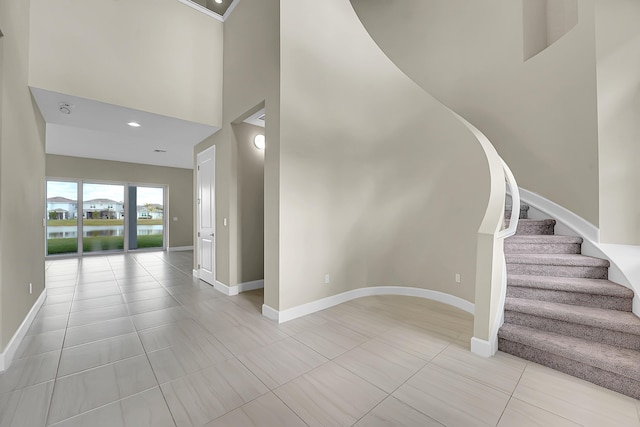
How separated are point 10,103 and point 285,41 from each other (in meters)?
2.91

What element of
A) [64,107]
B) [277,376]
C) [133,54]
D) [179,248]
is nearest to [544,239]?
[277,376]

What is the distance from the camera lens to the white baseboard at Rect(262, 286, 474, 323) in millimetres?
3260

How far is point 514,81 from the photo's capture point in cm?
425

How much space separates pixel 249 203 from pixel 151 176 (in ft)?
22.3

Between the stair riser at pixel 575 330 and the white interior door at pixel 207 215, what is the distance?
456 centimetres

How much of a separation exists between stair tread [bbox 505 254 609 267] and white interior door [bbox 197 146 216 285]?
4.70 meters

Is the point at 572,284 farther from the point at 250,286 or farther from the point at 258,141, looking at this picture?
the point at 258,141

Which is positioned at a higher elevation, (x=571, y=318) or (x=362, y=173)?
(x=362, y=173)

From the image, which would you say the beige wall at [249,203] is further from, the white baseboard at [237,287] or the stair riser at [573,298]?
the stair riser at [573,298]

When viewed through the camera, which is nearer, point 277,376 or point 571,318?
point 277,376

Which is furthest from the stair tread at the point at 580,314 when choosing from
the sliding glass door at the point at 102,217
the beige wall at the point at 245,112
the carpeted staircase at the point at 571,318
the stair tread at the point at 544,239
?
the sliding glass door at the point at 102,217

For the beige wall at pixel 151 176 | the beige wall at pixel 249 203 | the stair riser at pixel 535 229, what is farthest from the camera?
the beige wall at pixel 151 176

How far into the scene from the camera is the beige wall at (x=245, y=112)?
3262 millimetres

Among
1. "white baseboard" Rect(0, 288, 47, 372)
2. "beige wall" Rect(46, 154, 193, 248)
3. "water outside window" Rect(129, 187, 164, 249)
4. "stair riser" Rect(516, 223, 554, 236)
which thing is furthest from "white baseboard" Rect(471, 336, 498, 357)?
"water outside window" Rect(129, 187, 164, 249)
